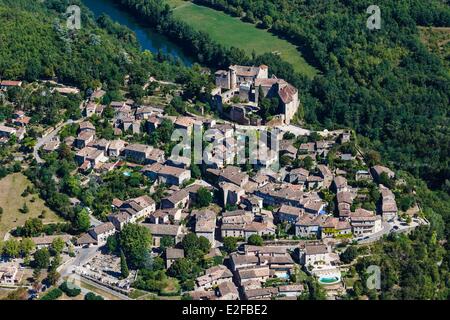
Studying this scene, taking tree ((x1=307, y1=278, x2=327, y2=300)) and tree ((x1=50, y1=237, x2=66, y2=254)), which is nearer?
tree ((x1=307, y1=278, x2=327, y2=300))

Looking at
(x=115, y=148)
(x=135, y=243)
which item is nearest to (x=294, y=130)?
(x=115, y=148)

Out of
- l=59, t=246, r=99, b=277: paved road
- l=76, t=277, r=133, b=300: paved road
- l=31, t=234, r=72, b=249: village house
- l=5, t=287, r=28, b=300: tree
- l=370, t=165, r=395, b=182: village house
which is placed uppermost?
l=370, t=165, r=395, b=182: village house

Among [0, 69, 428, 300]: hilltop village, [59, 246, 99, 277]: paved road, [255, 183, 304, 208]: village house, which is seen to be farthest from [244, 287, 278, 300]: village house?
[59, 246, 99, 277]: paved road

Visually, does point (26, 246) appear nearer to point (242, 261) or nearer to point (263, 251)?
point (242, 261)

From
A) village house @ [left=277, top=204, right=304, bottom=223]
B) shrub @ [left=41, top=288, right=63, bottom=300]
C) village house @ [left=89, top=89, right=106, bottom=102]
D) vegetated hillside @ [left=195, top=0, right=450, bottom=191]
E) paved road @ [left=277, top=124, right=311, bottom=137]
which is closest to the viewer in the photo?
shrub @ [left=41, top=288, right=63, bottom=300]

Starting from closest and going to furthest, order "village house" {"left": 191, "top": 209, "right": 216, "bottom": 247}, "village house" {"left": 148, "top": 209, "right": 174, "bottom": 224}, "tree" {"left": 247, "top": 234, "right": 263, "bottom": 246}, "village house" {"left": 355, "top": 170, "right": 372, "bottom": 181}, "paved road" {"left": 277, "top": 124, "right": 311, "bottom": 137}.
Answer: "tree" {"left": 247, "top": 234, "right": 263, "bottom": 246}, "village house" {"left": 191, "top": 209, "right": 216, "bottom": 247}, "village house" {"left": 148, "top": 209, "right": 174, "bottom": 224}, "village house" {"left": 355, "top": 170, "right": 372, "bottom": 181}, "paved road" {"left": 277, "top": 124, "right": 311, "bottom": 137}

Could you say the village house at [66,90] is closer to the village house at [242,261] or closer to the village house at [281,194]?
the village house at [281,194]

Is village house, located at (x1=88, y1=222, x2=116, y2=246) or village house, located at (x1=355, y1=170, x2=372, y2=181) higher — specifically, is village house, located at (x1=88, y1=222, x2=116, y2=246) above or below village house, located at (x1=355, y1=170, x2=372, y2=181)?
below

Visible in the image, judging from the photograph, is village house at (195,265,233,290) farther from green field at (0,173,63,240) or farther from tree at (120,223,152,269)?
green field at (0,173,63,240)
